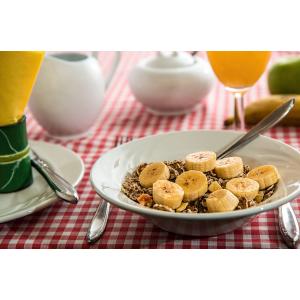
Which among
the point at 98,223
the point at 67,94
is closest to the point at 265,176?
the point at 98,223

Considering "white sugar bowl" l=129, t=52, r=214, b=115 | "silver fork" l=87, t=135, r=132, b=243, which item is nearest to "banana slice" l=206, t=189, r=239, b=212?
"silver fork" l=87, t=135, r=132, b=243

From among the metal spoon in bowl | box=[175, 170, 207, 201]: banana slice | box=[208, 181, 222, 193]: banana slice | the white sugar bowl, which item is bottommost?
the white sugar bowl

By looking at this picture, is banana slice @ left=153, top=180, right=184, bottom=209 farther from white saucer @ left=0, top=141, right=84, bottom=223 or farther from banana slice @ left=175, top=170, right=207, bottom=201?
white saucer @ left=0, top=141, right=84, bottom=223

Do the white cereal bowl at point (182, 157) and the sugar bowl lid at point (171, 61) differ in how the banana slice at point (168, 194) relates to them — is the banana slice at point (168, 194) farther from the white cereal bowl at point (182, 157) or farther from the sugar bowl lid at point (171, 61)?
the sugar bowl lid at point (171, 61)

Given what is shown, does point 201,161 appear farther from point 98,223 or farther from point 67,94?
point 67,94

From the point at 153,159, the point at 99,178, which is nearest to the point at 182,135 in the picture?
the point at 153,159
